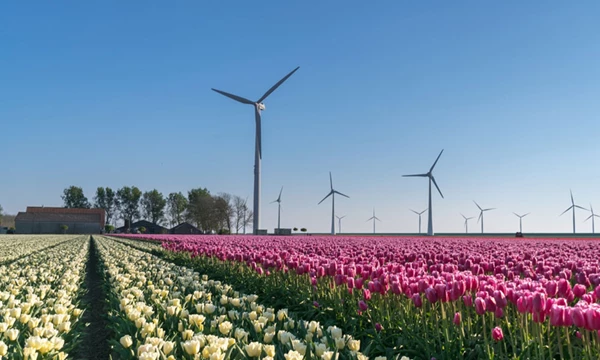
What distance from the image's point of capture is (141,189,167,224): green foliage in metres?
134

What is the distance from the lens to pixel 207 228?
103750mm

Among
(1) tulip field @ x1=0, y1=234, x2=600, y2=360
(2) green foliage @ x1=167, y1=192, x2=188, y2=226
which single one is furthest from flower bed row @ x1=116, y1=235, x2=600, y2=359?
(2) green foliage @ x1=167, y1=192, x2=188, y2=226

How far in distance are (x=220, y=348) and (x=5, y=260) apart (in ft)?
52.5

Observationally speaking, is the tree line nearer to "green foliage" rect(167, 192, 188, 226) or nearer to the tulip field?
"green foliage" rect(167, 192, 188, 226)

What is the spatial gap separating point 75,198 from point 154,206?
28.6 metres

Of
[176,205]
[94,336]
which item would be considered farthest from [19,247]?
[176,205]

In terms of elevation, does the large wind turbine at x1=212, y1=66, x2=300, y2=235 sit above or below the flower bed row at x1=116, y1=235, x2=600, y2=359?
above

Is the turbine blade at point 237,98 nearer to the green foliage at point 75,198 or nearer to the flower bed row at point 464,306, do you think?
the flower bed row at point 464,306

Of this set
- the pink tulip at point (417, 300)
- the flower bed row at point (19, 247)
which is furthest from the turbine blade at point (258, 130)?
the pink tulip at point (417, 300)

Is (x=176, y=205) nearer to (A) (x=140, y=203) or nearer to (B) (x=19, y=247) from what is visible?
(A) (x=140, y=203)

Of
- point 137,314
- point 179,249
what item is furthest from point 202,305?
point 179,249

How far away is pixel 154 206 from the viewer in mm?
133750

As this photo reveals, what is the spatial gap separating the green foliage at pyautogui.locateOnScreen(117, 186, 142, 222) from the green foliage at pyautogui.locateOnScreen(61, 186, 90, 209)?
1156cm

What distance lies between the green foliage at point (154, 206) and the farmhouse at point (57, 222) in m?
24.3
